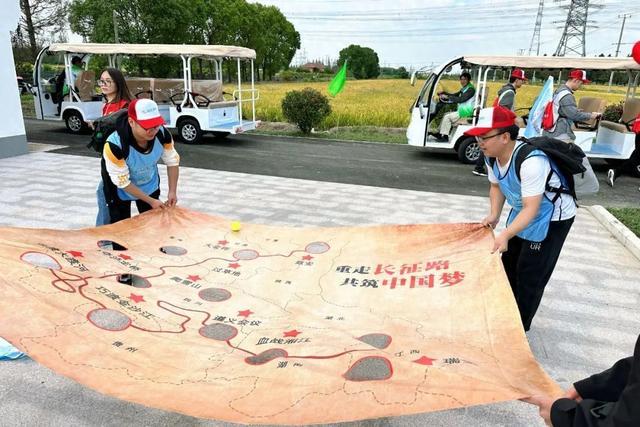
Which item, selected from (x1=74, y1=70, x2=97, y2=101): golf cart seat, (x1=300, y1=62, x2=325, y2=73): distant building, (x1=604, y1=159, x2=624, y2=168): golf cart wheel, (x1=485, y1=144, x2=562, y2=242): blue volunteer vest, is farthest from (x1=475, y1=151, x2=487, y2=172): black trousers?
(x1=300, y1=62, x2=325, y2=73): distant building

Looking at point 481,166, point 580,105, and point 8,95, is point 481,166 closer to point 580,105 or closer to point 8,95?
point 580,105

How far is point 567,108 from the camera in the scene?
25.3ft

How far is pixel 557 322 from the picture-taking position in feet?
12.4

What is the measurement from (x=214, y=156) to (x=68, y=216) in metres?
4.64

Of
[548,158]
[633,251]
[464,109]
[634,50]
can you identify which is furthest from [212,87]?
[548,158]

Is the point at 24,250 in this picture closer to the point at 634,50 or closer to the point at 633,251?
the point at 633,251

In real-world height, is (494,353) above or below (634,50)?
below

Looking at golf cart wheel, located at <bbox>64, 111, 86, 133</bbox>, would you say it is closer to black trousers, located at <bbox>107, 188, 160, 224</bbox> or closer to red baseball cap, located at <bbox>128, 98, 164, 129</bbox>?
black trousers, located at <bbox>107, 188, 160, 224</bbox>

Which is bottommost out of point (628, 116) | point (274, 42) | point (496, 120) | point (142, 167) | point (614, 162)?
point (614, 162)

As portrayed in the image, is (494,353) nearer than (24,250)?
Yes

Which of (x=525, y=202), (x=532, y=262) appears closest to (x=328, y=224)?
(x=532, y=262)

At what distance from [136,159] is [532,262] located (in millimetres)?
2754

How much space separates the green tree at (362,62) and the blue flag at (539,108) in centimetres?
3835

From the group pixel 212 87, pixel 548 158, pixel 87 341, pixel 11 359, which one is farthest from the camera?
pixel 212 87
